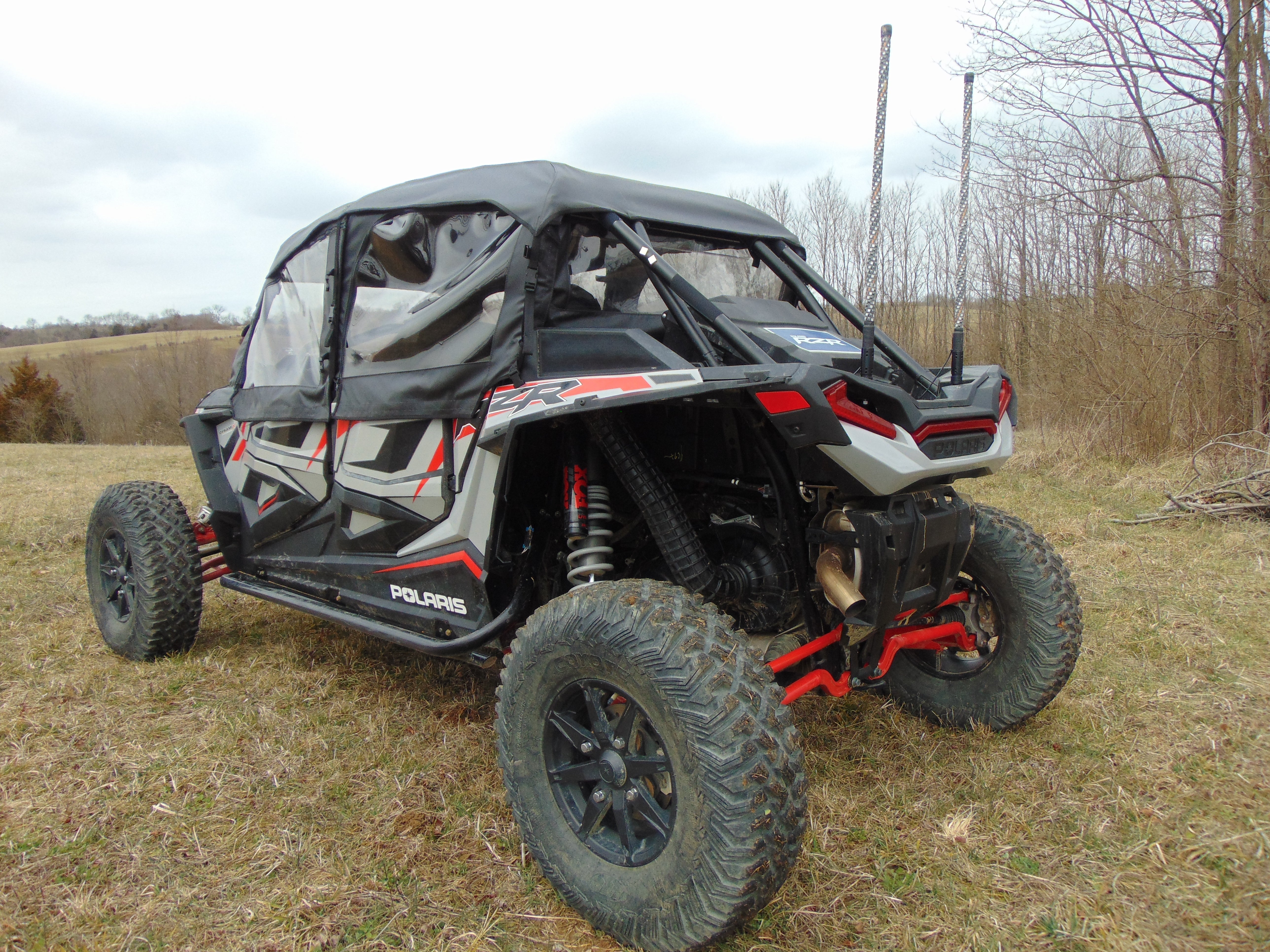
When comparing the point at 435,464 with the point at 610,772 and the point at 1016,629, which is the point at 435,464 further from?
the point at 1016,629

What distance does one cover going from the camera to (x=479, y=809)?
2.84m

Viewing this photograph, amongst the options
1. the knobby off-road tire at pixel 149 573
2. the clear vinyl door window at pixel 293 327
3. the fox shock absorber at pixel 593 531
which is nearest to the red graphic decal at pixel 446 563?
the fox shock absorber at pixel 593 531

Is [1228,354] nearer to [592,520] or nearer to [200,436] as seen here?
[592,520]

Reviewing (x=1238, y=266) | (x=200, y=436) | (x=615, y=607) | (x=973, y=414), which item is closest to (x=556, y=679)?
(x=615, y=607)

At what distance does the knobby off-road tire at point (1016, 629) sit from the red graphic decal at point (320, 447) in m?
2.72

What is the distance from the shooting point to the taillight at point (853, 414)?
213 cm

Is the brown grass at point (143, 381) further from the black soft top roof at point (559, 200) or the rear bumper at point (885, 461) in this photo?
the rear bumper at point (885, 461)

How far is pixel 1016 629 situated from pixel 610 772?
1.78 metres

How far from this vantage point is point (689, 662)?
2.06 m

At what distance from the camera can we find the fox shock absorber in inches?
107

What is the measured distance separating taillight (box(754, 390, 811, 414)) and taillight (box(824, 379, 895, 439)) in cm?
7

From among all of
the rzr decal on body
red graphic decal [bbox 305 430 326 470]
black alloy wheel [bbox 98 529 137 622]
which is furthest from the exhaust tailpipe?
black alloy wheel [bbox 98 529 137 622]

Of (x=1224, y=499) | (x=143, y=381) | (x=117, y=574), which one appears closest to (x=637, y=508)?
(x=117, y=574)

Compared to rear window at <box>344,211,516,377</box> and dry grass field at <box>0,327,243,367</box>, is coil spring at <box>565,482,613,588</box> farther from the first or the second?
dry grass field at <box>0,327,243,367</box>
